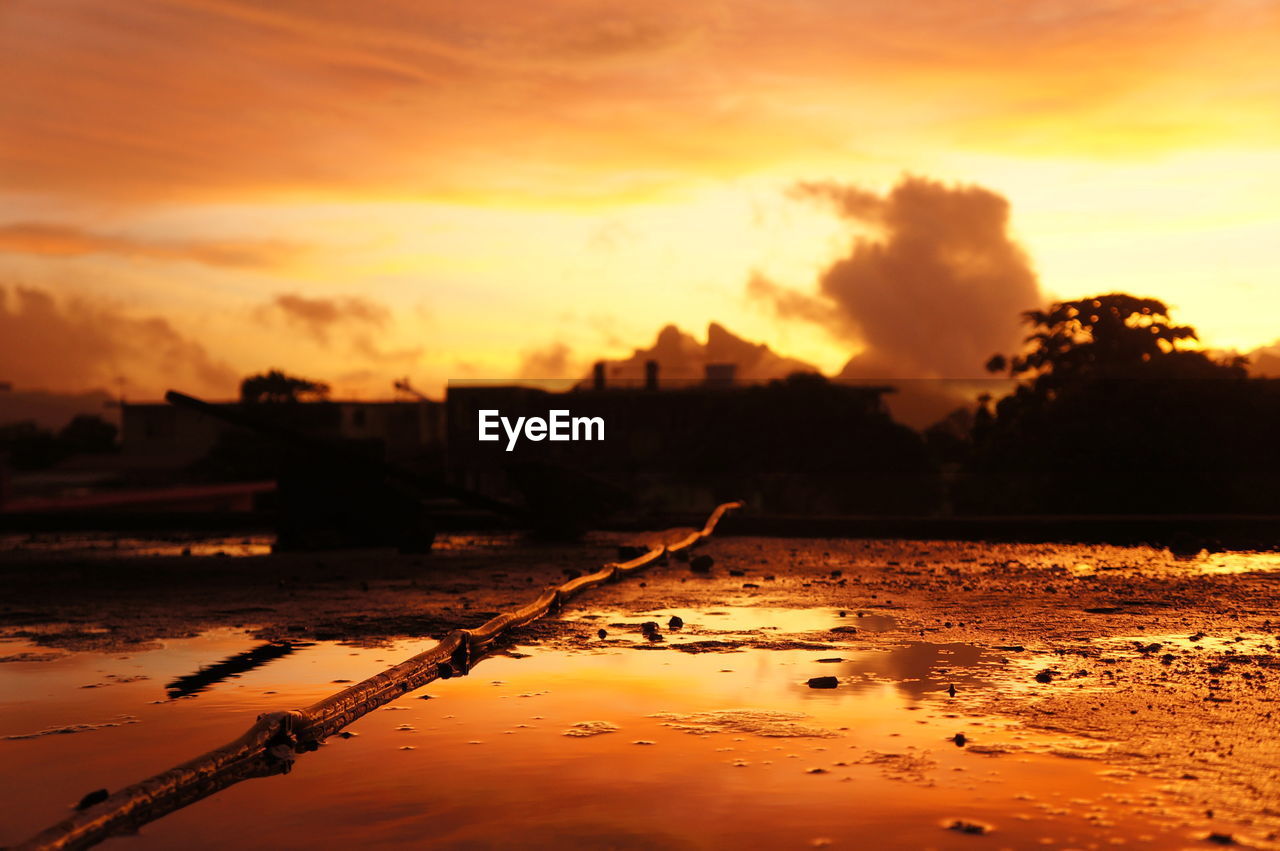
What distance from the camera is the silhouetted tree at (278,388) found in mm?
75125

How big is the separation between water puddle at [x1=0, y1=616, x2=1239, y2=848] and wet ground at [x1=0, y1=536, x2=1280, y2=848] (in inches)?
0.6

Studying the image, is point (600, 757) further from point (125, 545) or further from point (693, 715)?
point (125, 545)

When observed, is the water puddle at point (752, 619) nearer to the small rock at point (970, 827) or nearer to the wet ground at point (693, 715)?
the wet ground at point (693, 715)

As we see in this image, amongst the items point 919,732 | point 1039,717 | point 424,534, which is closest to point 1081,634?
point 1039,717

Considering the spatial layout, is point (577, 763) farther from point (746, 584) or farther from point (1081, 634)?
point (746, 584)

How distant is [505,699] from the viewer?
550cm

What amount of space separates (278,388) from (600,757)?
75.4 m

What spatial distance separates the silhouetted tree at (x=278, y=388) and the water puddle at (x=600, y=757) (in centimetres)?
7058

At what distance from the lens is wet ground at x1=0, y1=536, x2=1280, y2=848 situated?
3650mm

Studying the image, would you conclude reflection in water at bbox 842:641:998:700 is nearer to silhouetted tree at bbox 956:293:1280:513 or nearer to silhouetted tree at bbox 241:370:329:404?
silhouetted tree at bbox 956:293:1280:513

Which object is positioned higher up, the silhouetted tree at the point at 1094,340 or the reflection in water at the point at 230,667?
the silhouetted tree at the point at 1094,340

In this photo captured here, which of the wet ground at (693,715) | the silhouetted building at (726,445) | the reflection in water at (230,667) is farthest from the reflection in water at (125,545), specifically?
the reflection in water at (230,667)

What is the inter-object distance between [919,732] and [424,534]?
968 centimetres

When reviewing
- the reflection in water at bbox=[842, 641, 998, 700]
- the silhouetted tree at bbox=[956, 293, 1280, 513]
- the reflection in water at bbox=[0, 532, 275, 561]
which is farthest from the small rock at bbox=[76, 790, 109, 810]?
the silhouetted tree at bbox=[956, 293, 1280, 513]
